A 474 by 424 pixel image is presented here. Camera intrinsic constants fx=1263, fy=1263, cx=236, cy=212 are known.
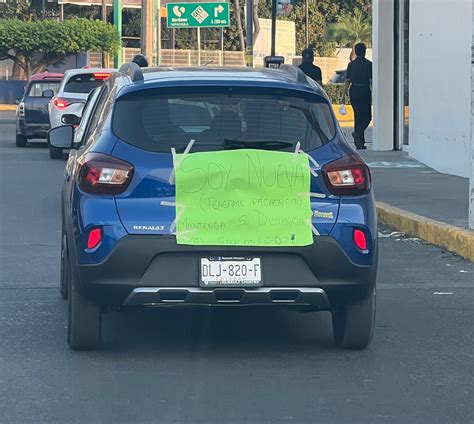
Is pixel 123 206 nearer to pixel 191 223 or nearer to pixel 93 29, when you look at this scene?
pixel 191 223

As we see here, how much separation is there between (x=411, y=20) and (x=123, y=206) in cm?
1543

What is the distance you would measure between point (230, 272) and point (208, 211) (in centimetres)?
35

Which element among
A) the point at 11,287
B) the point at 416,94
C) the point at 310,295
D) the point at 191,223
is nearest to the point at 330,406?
the point at 310,295

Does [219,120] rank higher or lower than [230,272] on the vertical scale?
higher

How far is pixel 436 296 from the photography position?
30.9 ft

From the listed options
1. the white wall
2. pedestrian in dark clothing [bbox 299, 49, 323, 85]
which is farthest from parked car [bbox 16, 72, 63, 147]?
the white wall

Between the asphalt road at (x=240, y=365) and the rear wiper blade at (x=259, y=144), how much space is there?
1.21m

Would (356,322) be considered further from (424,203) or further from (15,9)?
(15,9)

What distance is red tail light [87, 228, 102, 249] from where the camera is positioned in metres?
6.76

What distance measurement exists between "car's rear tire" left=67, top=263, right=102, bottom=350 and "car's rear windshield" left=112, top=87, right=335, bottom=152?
0.89 meters

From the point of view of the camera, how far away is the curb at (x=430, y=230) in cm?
1127

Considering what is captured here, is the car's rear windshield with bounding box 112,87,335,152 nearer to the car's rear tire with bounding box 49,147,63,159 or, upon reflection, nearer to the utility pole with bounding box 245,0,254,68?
the car's rear tire with bounding box 49,147,63,159

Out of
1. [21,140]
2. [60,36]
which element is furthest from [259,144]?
[60,36]

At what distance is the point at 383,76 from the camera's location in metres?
23.9
